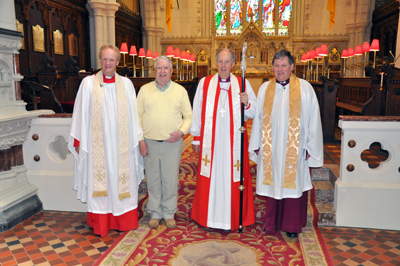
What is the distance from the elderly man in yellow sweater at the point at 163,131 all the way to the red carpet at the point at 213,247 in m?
0.24

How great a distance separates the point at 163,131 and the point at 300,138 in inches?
54.7

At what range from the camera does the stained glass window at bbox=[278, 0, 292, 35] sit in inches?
640

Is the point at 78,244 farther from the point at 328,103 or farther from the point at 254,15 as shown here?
the point at 254,15

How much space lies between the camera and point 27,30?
8477 millimetres

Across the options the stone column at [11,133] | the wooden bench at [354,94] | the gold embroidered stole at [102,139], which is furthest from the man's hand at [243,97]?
the wooden bench at [354,94]

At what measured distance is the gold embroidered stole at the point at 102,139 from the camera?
11.3ft

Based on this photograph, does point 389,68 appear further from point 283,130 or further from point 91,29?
point 91,29

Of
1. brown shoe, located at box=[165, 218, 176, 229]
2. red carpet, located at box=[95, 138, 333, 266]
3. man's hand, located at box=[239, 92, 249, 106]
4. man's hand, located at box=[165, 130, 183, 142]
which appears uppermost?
man's hand, located at box=[239, 92, 249, 106]

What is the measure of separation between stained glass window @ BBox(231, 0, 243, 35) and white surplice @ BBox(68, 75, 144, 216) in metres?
14.2

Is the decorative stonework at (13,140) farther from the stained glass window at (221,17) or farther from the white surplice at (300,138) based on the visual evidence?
the stained glass window at (221,17)

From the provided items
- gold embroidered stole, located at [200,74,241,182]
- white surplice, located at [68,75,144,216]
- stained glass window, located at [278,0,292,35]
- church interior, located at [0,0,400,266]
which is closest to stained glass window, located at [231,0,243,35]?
stained glass window, located at [278,0,292,35]

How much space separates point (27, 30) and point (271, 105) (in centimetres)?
749

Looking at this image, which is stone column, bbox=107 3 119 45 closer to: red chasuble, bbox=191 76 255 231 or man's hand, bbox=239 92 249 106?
red chasuble, bbox=191 76 255 231

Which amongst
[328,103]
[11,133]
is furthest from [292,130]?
[11,133]
